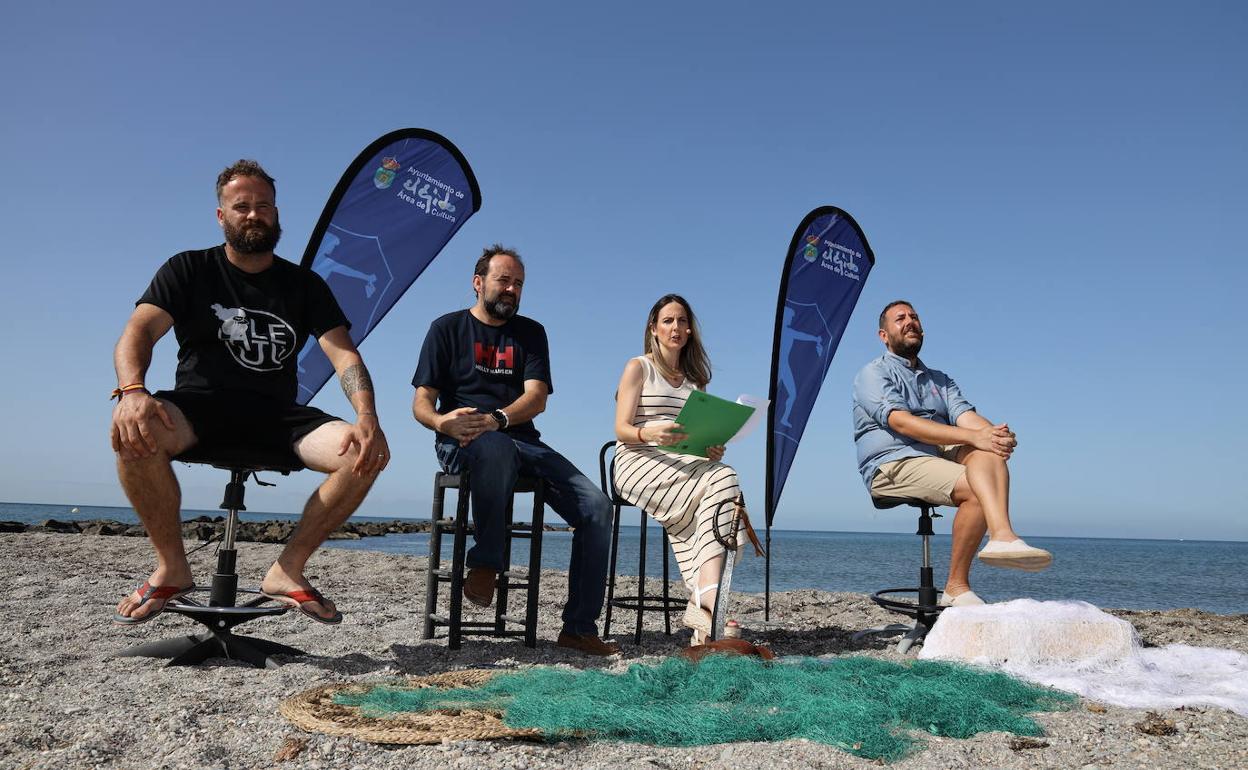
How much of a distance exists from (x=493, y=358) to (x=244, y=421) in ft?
4.05

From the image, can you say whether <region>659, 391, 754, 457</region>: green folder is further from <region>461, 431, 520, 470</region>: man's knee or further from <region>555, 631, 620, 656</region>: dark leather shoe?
<region>555, 631, 620, 656</region>: dark leather shoe

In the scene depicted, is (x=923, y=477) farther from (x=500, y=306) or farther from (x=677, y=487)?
(x=500, y=306)

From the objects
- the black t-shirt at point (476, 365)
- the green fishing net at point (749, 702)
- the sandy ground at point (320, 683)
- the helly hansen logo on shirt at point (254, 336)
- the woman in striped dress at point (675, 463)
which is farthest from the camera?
the black t-shirt at point (476, 365)

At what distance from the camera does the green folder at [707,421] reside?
3.20m

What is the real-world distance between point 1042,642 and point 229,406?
304 cm

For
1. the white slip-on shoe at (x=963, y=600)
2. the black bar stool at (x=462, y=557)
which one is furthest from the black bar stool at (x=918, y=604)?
the black bar stool at (x=462, y=557)

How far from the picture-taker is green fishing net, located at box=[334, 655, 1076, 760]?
1.83 meters

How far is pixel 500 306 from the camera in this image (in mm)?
3715

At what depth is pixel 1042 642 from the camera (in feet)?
9.92

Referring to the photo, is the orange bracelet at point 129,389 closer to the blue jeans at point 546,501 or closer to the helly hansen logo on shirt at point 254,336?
the helly hansen logo on shirt at point 254,336

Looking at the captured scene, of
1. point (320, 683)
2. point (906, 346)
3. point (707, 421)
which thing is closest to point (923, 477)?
point (906, 346)

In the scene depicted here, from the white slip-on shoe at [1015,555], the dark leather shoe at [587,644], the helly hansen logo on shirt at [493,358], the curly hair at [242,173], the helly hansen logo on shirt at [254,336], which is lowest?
the dark leather shoe at [587,644]

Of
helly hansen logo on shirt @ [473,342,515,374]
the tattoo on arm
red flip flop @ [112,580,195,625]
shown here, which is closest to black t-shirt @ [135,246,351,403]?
the tattoo on arm

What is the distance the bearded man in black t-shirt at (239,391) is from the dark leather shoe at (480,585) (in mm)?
690
